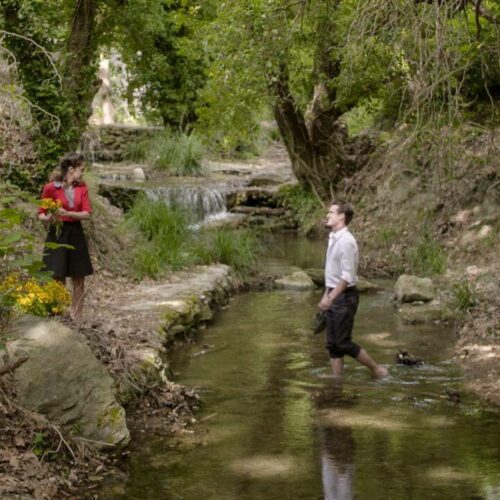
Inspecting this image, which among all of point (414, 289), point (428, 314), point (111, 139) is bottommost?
point (428, 314)

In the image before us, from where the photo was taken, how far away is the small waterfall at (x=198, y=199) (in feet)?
67.6

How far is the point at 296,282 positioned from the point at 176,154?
422 inches

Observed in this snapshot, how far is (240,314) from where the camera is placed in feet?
40.2

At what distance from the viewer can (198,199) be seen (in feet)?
69.9

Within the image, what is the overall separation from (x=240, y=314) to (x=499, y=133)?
19.4ft

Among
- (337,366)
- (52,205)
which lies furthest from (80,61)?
(337,366)

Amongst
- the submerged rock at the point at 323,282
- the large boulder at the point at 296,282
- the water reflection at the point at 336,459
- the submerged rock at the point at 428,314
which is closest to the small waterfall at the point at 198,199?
the submerged rock at the point at 323,282

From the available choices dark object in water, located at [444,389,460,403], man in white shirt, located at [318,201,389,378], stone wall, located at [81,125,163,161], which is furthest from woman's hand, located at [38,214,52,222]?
stone wall, located at [81,125,163,161]

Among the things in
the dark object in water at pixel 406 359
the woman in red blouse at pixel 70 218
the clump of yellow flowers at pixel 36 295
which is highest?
the woman in red blouse at pixel 70 218

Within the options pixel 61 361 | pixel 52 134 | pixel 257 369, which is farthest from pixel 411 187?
pixel 61 361

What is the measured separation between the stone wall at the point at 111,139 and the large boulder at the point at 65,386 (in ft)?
62.5

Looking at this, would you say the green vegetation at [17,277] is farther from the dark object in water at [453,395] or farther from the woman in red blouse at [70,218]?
the dark object in water at [453,395]

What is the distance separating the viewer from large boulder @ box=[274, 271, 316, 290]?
14312 mm

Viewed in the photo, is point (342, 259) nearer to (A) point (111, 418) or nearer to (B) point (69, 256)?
(B) point (69, 256)
